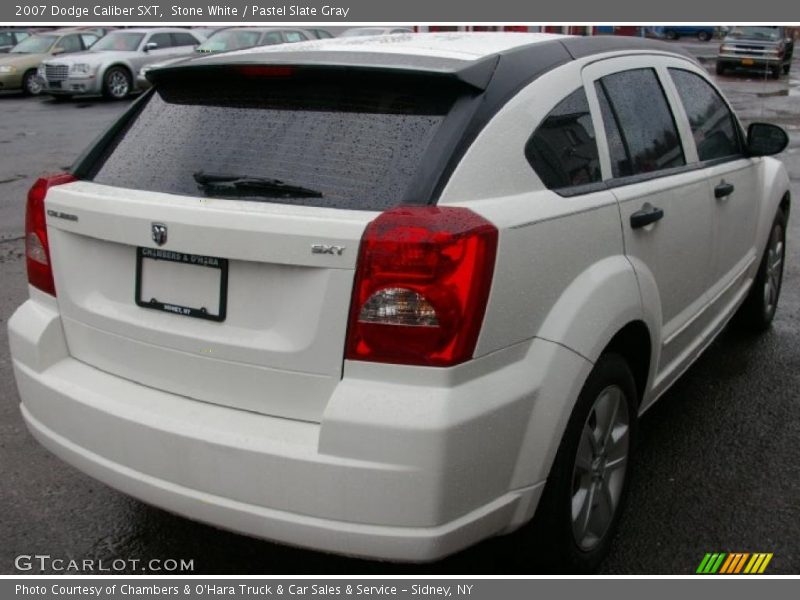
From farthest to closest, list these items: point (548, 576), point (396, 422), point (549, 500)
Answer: point (548, 576) < point (549, 500) < point (396, 422)

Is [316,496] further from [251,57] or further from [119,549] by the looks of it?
[251,57]

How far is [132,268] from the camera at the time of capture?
2730mm

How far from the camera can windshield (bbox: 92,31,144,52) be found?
22281 millimetres

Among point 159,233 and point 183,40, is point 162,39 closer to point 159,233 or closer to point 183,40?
→ point 183,40

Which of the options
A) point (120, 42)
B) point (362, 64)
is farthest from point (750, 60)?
point (362, 64)

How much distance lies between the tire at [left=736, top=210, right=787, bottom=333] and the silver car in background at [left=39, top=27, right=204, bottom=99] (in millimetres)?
18850

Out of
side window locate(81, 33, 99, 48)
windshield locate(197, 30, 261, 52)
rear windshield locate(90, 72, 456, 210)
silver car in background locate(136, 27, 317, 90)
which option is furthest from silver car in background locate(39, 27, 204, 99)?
rear windshield locate(90, 72, 456, 210)

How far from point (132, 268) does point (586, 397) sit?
146 cm

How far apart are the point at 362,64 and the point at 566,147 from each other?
0.72 meters

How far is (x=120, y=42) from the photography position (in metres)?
22.5

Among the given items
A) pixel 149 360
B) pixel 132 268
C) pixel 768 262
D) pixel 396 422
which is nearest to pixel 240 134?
pixel 132 268

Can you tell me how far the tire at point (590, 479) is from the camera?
2.73 m

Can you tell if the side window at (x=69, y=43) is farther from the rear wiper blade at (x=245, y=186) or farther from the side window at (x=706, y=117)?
the rear wiper blade at (x=245, y=186)

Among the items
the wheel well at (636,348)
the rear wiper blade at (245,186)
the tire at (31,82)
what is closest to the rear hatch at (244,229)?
the rear wiper blade at (245,186)
